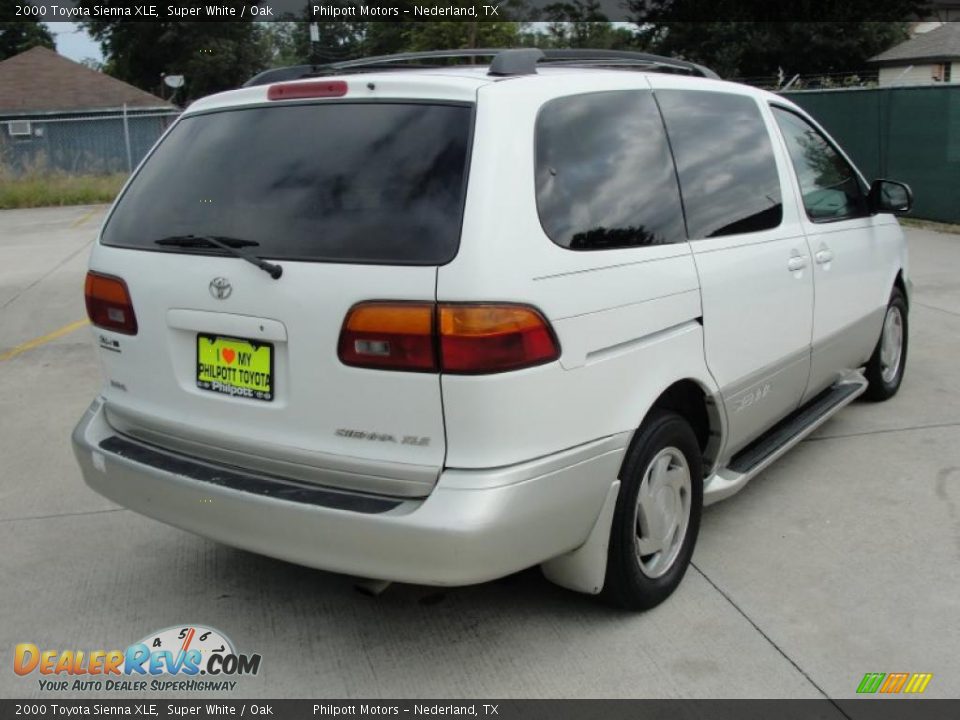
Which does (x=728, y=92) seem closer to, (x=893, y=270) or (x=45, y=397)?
(x=893, y=270)

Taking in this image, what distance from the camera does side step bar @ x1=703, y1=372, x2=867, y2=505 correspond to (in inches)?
150

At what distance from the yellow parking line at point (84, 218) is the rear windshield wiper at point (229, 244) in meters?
16.8

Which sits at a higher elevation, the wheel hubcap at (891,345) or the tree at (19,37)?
the tree at (19,37)

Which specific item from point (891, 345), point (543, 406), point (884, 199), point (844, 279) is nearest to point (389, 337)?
point (543, 406)

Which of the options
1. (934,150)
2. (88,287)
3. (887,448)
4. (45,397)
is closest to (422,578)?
(88,287)

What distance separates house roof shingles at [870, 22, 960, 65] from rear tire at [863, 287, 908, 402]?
34.2 m

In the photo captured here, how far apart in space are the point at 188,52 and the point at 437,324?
5872cm

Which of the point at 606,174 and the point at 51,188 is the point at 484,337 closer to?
the point at 606,174

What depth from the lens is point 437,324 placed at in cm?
266

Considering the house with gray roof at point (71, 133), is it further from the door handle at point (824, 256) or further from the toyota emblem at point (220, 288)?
the toyota emblem at point (220, 288)

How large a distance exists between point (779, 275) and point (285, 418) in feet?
7.29

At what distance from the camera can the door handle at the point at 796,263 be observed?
412 centimetres

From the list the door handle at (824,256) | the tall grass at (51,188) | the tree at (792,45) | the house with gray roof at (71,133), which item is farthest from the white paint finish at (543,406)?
the tree at (792,45)

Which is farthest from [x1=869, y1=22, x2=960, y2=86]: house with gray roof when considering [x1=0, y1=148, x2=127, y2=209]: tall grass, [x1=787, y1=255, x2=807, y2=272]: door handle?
[x1=787, y1=255, x2=807, y2=272]: door handle
